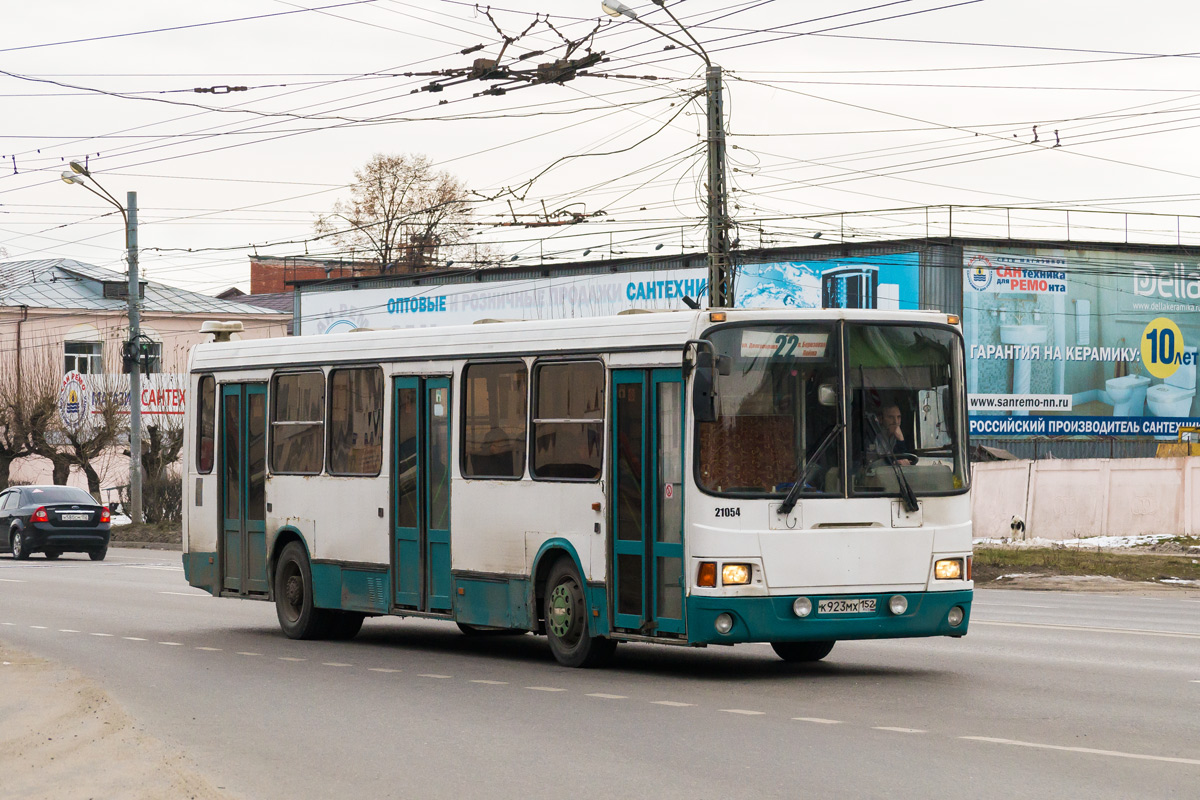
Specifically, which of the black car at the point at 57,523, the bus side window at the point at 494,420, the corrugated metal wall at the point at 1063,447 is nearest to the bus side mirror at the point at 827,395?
the bus side window at the point at 494,420

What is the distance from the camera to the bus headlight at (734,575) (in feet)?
39.2

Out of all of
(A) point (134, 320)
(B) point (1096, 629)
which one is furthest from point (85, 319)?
(B) point (1096, 629)

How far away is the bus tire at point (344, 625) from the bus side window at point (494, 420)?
3.01 m

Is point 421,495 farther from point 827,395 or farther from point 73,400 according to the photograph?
point 73,400

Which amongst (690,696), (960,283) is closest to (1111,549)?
(960,283)

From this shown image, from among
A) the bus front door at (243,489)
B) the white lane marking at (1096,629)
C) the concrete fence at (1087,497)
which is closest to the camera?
the white lane marking at (1096,629)

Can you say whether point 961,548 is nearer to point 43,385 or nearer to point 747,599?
point 747,599

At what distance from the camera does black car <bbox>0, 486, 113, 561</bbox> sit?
Answer: 35.5 metres

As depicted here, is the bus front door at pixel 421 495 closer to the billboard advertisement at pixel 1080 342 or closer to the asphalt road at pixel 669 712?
the asphalt road at pixel 669 712

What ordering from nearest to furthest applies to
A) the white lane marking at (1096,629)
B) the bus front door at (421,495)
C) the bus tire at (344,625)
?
the bus front door at (421,495) < the white lane marking at (1096,629) < the bus tire at (344,625)

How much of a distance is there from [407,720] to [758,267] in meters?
41.5

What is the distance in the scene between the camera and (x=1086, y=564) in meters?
27.9

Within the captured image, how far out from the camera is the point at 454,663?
14156 millimetres

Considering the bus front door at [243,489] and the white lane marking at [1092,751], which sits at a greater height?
the bus front door at [243,489]
